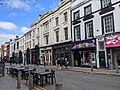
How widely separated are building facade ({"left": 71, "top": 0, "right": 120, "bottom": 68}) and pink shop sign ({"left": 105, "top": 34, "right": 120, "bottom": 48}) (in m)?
0.20

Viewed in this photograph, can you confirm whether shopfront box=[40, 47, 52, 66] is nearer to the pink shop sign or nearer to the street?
the pink shop sign

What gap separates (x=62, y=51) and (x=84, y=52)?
249 inches

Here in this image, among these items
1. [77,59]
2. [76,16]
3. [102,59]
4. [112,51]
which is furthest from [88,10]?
[77,59]

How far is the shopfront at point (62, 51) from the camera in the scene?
92.5ft

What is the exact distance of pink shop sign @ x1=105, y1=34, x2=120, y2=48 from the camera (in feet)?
61.5

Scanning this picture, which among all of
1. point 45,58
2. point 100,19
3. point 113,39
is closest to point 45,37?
point 45,58

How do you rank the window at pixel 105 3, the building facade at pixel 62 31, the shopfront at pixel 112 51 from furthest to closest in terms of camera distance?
the building facade at pixel 62 31 → the window at pixel 105 3 → the shopfront at pixel 112 51

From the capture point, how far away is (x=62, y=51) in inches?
1192

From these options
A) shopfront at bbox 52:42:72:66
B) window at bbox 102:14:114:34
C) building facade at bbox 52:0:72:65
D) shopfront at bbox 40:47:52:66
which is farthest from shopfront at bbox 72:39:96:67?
shopfront at bbox 40:47:52:66

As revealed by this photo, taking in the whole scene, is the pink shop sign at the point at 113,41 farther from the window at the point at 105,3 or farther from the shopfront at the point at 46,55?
the shopfront at the point at 46,55

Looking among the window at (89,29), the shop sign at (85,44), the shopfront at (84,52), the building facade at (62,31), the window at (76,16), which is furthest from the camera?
the building facade at (62,31)

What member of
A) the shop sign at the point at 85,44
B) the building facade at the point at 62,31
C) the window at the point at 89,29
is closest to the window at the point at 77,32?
the shop sign at the point at 85,44

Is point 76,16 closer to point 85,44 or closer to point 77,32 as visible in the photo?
point 77,32

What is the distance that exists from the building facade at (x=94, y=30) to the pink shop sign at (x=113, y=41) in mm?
196
